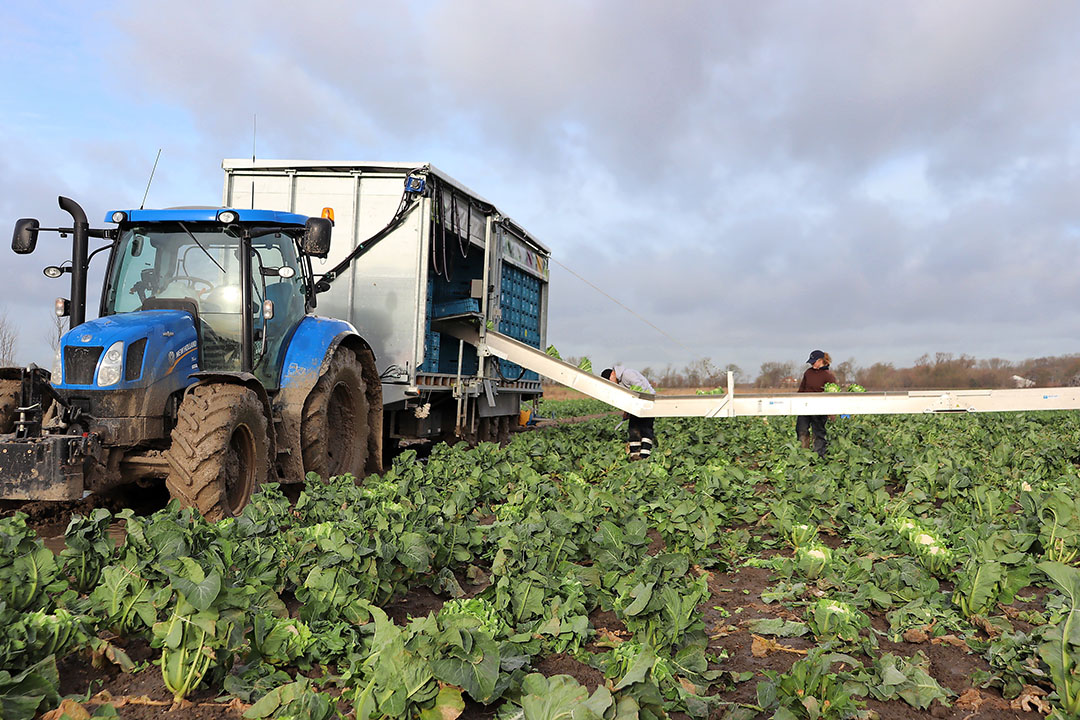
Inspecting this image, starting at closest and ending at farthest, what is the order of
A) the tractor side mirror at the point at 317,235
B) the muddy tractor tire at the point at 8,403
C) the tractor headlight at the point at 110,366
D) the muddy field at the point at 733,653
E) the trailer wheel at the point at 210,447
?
the muddy field at the point at 733,653, the trailer wheel at the point at 210,447, the tractor headlight at the point at 110,366, the muddy tractor tire at the point at 8,403, the tractor side mirror at the point at 317,235

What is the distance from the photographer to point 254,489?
20.2 feet

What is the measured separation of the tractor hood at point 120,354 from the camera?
5.65m

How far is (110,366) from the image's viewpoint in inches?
222

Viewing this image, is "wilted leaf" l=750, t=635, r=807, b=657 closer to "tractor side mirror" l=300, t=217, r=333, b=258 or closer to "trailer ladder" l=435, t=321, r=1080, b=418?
"tractor side mirror" l=300, t=217, r=333, b=258

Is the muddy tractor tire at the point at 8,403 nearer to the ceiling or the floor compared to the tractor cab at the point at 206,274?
nearer to the floor

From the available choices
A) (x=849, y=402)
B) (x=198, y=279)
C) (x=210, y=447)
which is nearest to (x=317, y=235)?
(x=198, y=279)

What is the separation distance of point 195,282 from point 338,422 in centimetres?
204

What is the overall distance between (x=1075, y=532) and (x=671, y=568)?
3077 mm

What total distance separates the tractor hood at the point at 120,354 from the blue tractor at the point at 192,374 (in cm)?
1

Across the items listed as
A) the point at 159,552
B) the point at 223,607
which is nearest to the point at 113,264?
the point at 159,552

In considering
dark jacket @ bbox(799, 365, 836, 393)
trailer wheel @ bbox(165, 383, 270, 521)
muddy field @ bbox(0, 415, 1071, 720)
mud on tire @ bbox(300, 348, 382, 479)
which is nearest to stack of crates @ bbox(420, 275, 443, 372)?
mud on tire @ bbox(300, 348, 382, 479)

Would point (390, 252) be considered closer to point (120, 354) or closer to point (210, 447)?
point (120, 354)

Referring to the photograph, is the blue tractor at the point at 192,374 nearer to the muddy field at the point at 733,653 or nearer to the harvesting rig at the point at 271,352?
the harvesting rig at the point at 271,352

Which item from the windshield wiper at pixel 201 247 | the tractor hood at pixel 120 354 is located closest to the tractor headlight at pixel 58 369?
the tractor hood at pixel 120 354
